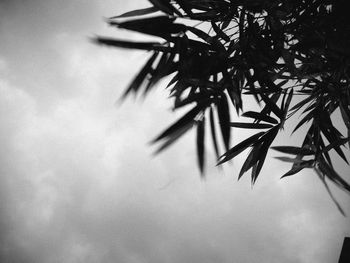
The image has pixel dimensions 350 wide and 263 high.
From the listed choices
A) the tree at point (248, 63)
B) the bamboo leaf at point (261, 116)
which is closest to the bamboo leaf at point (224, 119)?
the tree at point (248, 63)

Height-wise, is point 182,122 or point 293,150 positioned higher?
point 182,122

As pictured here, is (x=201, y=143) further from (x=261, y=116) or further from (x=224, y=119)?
(x=261, y=116)

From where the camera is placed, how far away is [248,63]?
1221mm

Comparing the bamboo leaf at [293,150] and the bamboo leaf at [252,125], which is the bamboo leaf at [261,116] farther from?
the bamboo leaf at [293,150]

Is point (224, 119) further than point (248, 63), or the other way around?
point (248, 63)

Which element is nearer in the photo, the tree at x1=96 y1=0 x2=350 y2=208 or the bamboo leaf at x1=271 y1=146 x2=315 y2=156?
the tree at x1=96 y1=0 x2=350 y2=208

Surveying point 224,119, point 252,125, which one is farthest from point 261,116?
point 224,119

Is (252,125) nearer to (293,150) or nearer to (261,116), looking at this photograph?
(261,116)

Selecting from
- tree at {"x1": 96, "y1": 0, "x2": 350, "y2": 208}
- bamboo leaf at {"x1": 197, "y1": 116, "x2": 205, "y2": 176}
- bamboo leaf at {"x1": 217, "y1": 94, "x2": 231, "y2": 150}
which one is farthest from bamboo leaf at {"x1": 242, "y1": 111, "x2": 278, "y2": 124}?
bamboo leaf at {"x1": 197, "y1": 116, "x2": 205, "y2": 176}

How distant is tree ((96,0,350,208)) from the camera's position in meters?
0.88

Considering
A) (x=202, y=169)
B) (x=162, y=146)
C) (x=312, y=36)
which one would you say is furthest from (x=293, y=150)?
(x=162, y=146)

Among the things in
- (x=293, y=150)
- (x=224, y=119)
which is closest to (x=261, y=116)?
(x=293, y=150)

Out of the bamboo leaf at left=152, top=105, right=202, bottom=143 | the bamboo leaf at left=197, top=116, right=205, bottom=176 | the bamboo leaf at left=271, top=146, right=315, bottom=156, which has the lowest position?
the bamboo leaf at left=271, top=146, right=315, bottom=156

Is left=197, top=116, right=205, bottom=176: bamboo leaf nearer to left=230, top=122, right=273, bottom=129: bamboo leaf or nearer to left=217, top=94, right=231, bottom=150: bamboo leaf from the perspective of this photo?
left=217, top=94, right=231, bottom=150: bamboo leaf
